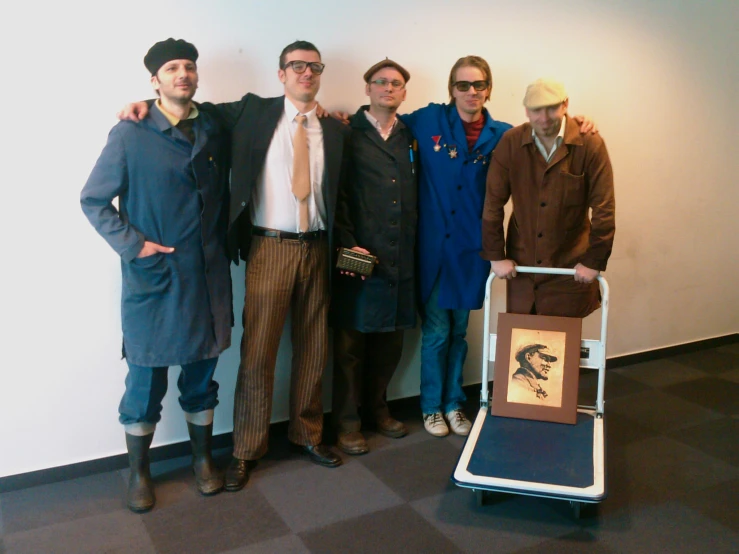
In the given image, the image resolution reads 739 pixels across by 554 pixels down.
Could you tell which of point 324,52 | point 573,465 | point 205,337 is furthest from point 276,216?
point 573,465

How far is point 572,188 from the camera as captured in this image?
2.71 m

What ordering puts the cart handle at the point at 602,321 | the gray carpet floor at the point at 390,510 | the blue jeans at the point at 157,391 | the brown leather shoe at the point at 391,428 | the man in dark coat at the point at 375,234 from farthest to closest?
the brown leather shoe at the point at 391,428
the man in dark coat at the point at 375,234
the cart handle at the point at 602,321
the blue jeans at the point at 157,391
the gray carpet floor at the point at 390,510

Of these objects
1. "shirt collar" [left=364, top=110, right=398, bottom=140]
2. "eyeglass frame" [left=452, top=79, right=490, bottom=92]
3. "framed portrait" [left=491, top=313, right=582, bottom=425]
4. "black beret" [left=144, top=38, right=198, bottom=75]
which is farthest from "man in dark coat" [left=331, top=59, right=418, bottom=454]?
"black beret" [left=144, top=38, right=198, bottom=75]

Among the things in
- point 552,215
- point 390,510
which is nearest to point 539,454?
point 390,510

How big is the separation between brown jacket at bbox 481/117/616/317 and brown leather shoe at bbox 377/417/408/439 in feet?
2.52

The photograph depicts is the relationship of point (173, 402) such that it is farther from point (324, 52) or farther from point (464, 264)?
point (324, 52)

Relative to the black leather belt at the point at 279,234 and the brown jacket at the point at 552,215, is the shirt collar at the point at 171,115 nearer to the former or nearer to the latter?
the black leather belt at the point at 279,234

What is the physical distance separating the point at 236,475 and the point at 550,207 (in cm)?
168

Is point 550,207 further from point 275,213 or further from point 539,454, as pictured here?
point 275,213

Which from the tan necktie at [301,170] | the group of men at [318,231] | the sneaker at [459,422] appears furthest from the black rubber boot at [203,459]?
the sneaker at [459,422]

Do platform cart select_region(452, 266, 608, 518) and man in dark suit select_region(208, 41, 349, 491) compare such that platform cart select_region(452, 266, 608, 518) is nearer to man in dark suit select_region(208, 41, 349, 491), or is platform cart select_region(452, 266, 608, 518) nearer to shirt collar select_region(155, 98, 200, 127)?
man in dark suit select_region(208, 41, 349, 491)

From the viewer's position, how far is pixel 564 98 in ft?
8.36

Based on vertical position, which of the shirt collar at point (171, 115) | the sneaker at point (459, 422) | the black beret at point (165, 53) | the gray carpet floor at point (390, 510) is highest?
the black beret at point (165, 53)

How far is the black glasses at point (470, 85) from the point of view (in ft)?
9.41
